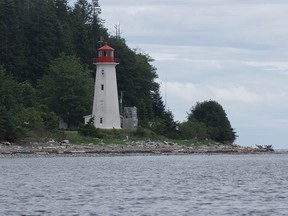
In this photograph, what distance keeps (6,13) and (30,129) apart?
71.9ft

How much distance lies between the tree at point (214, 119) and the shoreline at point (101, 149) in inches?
297

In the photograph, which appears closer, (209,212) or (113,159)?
(209,212)

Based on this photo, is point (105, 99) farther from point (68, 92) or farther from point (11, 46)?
point (11, 46)

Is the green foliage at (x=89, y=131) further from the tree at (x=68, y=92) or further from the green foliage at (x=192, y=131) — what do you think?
the green foliage at (x=192, y=131)

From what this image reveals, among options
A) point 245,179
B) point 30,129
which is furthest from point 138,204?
point 30,129

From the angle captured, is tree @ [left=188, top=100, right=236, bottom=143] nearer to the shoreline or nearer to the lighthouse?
the shoreline

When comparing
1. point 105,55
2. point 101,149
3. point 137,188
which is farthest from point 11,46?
point 137,188

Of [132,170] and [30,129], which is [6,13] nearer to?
[30,129]

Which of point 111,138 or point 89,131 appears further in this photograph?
point 111,138

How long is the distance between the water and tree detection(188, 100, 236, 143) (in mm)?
28650

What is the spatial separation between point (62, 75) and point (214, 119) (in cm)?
1896

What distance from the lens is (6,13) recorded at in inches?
3703

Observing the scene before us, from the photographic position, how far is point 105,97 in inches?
3285

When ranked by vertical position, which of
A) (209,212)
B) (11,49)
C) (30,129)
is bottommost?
(209,212)
